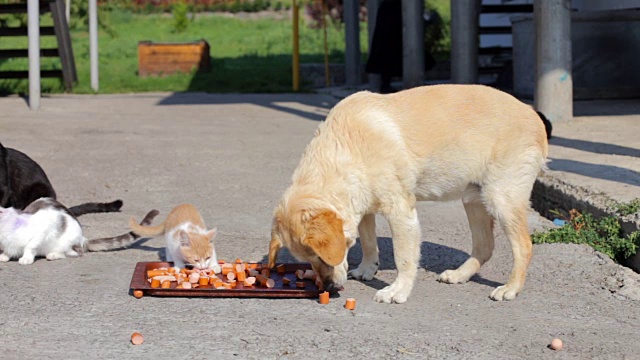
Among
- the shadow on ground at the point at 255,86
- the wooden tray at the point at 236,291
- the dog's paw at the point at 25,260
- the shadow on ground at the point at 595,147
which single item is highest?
the shadow on ground at the point at 255,86

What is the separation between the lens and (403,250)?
555cm

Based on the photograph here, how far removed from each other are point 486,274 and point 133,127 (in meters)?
8.39

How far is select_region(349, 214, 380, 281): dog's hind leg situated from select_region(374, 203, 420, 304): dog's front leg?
0.49 metres

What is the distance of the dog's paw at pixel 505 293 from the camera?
560 centimetres

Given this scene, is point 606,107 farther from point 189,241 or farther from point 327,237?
point 327,237

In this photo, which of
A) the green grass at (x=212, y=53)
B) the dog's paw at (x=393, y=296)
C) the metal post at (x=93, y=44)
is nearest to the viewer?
the dog's paw at (x=393, y=296)

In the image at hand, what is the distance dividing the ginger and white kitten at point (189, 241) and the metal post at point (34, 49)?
31.6 feet

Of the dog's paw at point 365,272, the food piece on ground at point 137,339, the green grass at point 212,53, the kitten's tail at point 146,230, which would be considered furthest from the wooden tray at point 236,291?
the green grass at point 212,53

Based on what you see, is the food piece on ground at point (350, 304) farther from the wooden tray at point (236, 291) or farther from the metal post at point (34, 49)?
the metal post at point (34, 49)

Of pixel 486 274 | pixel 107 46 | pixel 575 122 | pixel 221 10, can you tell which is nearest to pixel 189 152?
pixel 575 122

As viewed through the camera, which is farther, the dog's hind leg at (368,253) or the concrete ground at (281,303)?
the dog's hind leg at (368,253)

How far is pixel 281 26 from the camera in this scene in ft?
112

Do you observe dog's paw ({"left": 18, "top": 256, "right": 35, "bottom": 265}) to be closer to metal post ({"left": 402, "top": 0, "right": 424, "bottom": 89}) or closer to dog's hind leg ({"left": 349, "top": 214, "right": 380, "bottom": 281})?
dog's hind leg ({"left": 349, "top": 214, "right": 380, "bottom": 281})

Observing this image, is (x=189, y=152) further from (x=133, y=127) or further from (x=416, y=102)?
(x=416, y=102)
